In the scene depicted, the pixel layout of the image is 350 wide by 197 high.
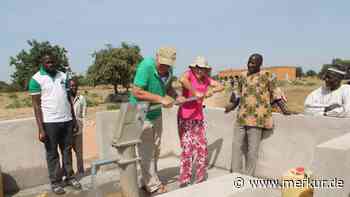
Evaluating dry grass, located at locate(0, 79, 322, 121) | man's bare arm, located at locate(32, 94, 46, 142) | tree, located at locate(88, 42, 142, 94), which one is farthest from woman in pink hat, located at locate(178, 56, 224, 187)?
tree, located at locate(88, 42, 142, 94)

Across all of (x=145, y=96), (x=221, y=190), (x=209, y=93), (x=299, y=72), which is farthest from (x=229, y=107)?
(x=299, y=72)

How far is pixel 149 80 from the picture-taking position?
11.5 feet

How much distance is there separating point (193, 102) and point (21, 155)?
7.34ft

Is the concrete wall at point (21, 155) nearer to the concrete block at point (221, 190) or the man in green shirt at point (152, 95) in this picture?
the man in green shirt at point (152, 95)

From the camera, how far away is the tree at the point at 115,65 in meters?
28.1

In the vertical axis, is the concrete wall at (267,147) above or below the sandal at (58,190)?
above

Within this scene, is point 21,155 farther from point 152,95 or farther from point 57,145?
point 152,95

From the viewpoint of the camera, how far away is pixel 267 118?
13.1ft

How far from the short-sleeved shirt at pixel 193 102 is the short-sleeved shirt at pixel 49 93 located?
4.42 ft

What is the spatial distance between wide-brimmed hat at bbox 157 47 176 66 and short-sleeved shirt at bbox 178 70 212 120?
464 millimetres

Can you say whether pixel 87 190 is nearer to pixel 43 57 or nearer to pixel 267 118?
pixel 43 57

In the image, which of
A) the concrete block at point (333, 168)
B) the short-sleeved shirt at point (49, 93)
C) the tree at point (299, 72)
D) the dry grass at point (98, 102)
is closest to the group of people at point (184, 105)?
the short-sleeved shirt at point (49, 93)

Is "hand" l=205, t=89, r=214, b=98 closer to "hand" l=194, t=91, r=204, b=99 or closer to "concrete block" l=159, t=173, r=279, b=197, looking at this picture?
"hand" l=194, t=91, r=204, b=99

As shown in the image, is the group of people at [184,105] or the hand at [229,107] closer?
the group of people at [184,105]
